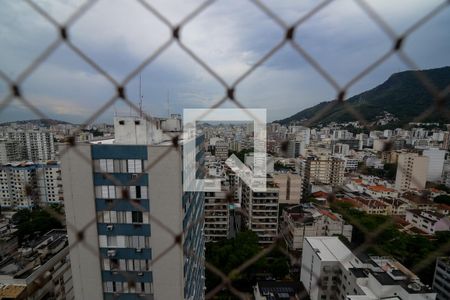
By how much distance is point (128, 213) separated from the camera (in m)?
2.98

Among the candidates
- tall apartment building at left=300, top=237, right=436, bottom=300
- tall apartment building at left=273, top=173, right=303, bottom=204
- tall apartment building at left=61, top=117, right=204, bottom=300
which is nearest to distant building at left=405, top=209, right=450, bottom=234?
tall apartment building at left=300, top=237, right=436, bottom=300

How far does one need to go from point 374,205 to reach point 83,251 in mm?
6353

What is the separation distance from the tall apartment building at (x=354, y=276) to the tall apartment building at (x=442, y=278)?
1391mm

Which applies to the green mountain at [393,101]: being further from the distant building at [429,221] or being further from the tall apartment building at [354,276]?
the distant building at [429,221]

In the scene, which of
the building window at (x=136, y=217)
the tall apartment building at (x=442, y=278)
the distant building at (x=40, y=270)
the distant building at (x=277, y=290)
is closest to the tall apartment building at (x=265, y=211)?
the distant building at (x=277, y=290)

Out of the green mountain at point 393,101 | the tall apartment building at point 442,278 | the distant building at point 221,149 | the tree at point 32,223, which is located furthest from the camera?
the distant building at point 221,149

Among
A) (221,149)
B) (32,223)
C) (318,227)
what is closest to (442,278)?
(318,227)

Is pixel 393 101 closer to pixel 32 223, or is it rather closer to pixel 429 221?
pixel 429 221

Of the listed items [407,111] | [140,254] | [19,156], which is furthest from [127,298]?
[19,156]

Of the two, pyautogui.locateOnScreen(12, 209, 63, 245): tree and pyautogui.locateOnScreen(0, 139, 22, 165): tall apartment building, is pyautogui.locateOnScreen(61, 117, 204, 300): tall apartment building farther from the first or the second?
pyautogui.locateOnScreen(0, 139, 22, 165): tall apartment building

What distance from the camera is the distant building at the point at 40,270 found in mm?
3496

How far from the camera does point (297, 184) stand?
8922 mm

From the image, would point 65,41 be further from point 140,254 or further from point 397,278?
point 397,278

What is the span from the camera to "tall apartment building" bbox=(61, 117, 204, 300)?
2.84 meters
